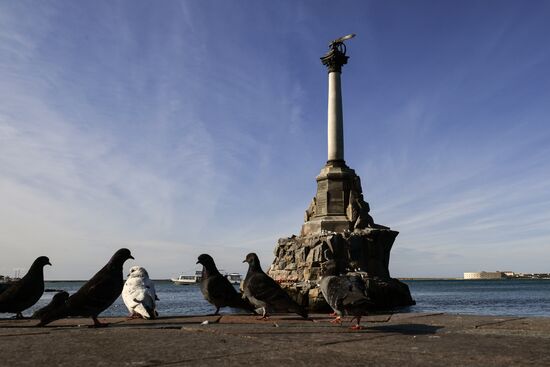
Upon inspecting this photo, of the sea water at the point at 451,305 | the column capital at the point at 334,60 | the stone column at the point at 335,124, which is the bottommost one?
the sea water at the point at 451,305

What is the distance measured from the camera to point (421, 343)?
17.1ft

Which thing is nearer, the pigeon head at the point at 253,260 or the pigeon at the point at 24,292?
the pigeon at the point at 24,292

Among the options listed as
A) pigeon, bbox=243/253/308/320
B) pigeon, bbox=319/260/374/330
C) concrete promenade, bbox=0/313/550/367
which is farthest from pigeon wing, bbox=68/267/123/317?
pigeon, bbox=319/260/374/330

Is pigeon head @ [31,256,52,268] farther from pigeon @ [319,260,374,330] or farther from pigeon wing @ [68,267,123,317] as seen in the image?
pigeon @ [319,260,374,330]

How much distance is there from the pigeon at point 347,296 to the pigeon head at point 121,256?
353cm

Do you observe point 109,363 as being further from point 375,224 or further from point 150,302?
point 375,224

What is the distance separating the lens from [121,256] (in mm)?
8305

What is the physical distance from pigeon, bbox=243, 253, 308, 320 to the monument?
109 feet

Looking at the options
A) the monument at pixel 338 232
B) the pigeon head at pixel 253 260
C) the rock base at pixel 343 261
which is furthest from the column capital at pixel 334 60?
the pigeon head at pixel 253 260

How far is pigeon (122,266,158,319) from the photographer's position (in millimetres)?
8789

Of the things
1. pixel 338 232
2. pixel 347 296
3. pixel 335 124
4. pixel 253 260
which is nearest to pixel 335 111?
pixel 335 124

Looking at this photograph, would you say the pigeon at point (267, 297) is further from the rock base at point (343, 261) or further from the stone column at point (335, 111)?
the stone column at point (335, 111)

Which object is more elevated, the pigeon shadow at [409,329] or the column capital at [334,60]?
the column capital at [334,60]

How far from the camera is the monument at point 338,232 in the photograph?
4288 centimetres
